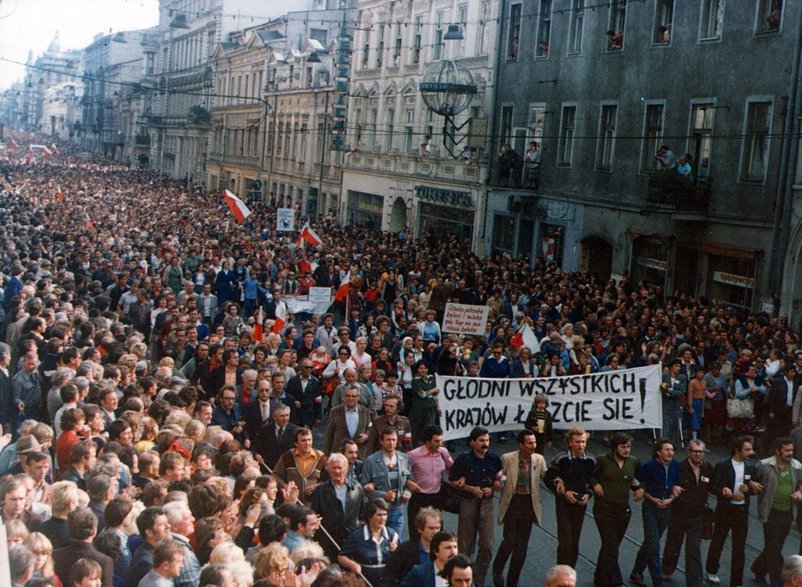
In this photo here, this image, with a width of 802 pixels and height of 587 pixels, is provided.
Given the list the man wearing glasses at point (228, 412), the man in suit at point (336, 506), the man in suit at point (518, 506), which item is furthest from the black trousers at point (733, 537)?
the man wearing glasses at point (228, 412)

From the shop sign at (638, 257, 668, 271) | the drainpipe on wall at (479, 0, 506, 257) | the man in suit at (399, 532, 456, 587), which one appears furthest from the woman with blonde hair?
the drainpipe on wall at (479, 0, 506, 257)

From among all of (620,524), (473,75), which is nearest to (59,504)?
(620,524)

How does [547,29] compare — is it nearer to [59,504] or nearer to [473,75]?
[473,75]

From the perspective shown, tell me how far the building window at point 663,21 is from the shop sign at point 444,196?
450 inches

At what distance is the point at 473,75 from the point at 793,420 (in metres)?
26.6

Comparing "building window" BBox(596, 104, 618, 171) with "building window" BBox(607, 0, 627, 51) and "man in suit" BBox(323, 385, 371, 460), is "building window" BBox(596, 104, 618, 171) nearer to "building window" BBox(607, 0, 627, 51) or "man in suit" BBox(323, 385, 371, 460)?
"building window" BBox(607, 0, 627, 51)

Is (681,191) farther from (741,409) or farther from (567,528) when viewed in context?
(567,528)

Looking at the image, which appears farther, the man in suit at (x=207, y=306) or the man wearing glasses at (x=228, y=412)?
the man in suit at (x=207, y=306)

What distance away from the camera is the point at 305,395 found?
13.2 metres

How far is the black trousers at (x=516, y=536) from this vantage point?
32.8 feet

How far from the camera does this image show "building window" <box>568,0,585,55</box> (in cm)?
3291

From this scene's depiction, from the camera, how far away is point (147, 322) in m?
18.4

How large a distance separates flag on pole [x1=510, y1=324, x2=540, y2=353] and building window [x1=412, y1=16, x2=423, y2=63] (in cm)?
2820

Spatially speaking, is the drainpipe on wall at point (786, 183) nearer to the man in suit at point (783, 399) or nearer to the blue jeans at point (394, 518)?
the man in suit at point (783, 399)
